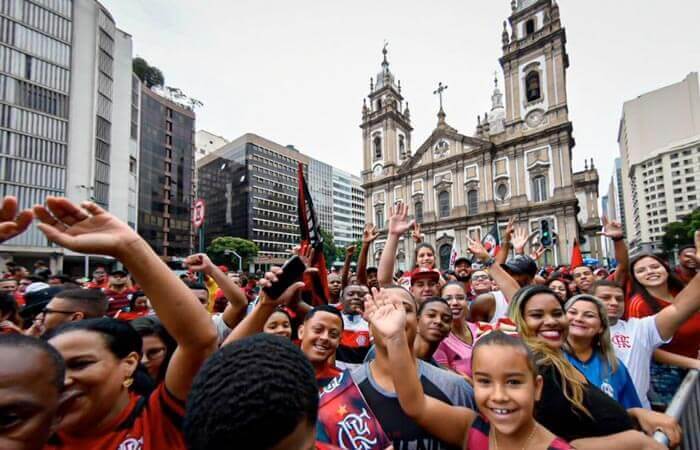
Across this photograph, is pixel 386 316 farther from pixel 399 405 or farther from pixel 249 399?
pixel 249 399

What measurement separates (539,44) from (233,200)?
47449 millimetres

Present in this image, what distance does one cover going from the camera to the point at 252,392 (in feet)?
2.52

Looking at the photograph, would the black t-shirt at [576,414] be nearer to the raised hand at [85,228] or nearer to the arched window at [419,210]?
the raised hand at [85,228]

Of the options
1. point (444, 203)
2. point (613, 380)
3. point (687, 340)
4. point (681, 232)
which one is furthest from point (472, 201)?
point (613, 380)

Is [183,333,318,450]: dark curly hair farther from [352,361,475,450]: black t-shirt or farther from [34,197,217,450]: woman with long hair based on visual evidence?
[352,361,475,450]: black t-shirt

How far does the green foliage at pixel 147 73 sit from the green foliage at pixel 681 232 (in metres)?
61.3

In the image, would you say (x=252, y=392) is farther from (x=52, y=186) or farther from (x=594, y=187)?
(x=594, y=187)

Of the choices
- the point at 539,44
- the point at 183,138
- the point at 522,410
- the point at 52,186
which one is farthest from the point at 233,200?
the point at 522,410

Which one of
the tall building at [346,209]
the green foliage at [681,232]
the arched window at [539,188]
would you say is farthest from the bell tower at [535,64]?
the tall building at [346,209]

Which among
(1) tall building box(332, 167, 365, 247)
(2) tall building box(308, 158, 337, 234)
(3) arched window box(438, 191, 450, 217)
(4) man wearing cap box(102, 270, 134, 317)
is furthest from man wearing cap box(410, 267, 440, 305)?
(1) tall building box(332, 167, 365, 247)

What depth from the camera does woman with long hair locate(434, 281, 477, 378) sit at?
264 centimetres

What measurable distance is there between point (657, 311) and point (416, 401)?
2.68 metres

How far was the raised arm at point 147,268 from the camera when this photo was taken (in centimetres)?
124

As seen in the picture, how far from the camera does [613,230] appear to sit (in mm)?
4051
